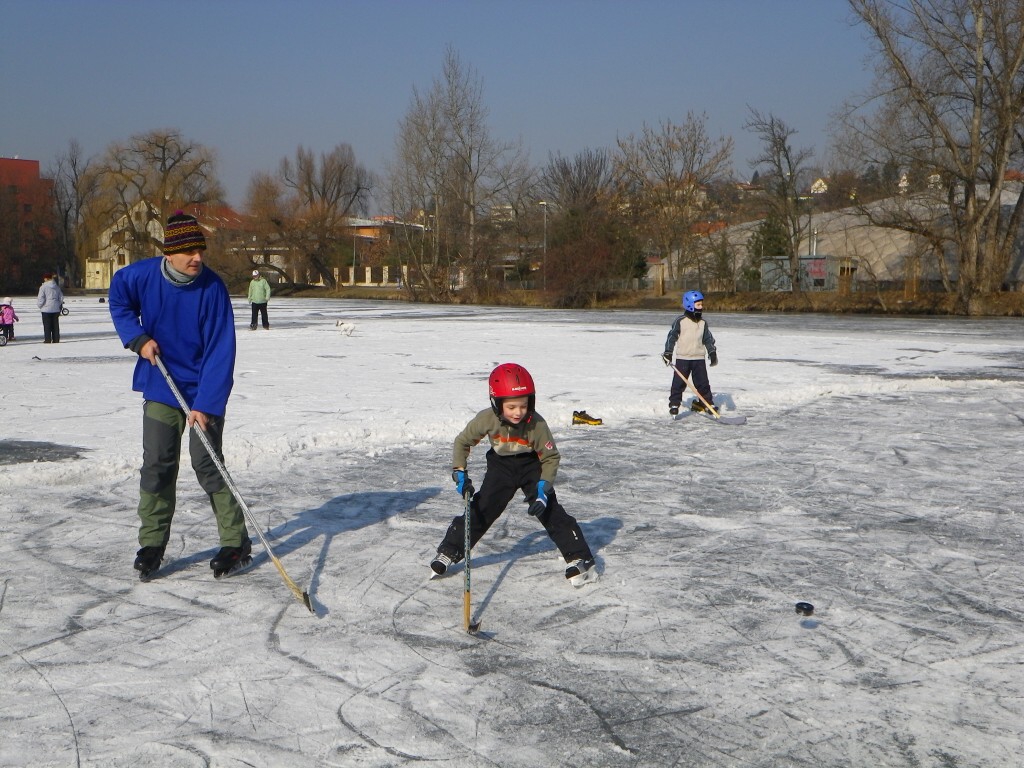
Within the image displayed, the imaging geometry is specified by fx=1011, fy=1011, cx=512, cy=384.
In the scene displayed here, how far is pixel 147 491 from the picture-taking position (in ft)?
15.8

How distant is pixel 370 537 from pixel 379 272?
3318 inches

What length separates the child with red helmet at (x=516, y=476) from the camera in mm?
4602

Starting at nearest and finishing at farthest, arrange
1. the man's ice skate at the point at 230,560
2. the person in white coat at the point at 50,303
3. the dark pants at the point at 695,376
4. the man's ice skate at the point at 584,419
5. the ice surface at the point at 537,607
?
the ice surface at the point at 537,607, the man's ice skate at the point at 230,560, the man's ice skate at the point at 584,419, the dark pants at the point at 695,376, the person in white coat at the point at 50,303

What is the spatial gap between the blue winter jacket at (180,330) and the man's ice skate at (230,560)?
2.21ft

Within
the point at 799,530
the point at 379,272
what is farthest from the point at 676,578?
the point at 379,272

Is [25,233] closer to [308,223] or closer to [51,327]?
[308,223]

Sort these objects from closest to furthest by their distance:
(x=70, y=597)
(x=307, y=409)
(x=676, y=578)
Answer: (x=70, y=597) < (x=676, y=578) < (x=307, y=409)

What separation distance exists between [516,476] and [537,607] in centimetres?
65

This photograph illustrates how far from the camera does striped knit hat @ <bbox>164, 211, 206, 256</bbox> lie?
15.4 ft

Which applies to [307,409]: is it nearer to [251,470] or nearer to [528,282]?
[251,470]

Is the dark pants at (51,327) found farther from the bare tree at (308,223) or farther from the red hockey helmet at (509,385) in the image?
the bare tree at (308,223)

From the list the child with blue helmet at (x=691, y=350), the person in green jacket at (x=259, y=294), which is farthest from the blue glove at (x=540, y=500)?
the person in green jacket at (x=259, y=294)

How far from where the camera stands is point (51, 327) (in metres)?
20.7

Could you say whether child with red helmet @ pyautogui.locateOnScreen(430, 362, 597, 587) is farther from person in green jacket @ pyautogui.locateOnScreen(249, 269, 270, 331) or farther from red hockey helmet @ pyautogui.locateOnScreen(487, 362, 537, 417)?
person in green jacket @ pyautogui.locateOnScreen(249, 269, 270, 331)
